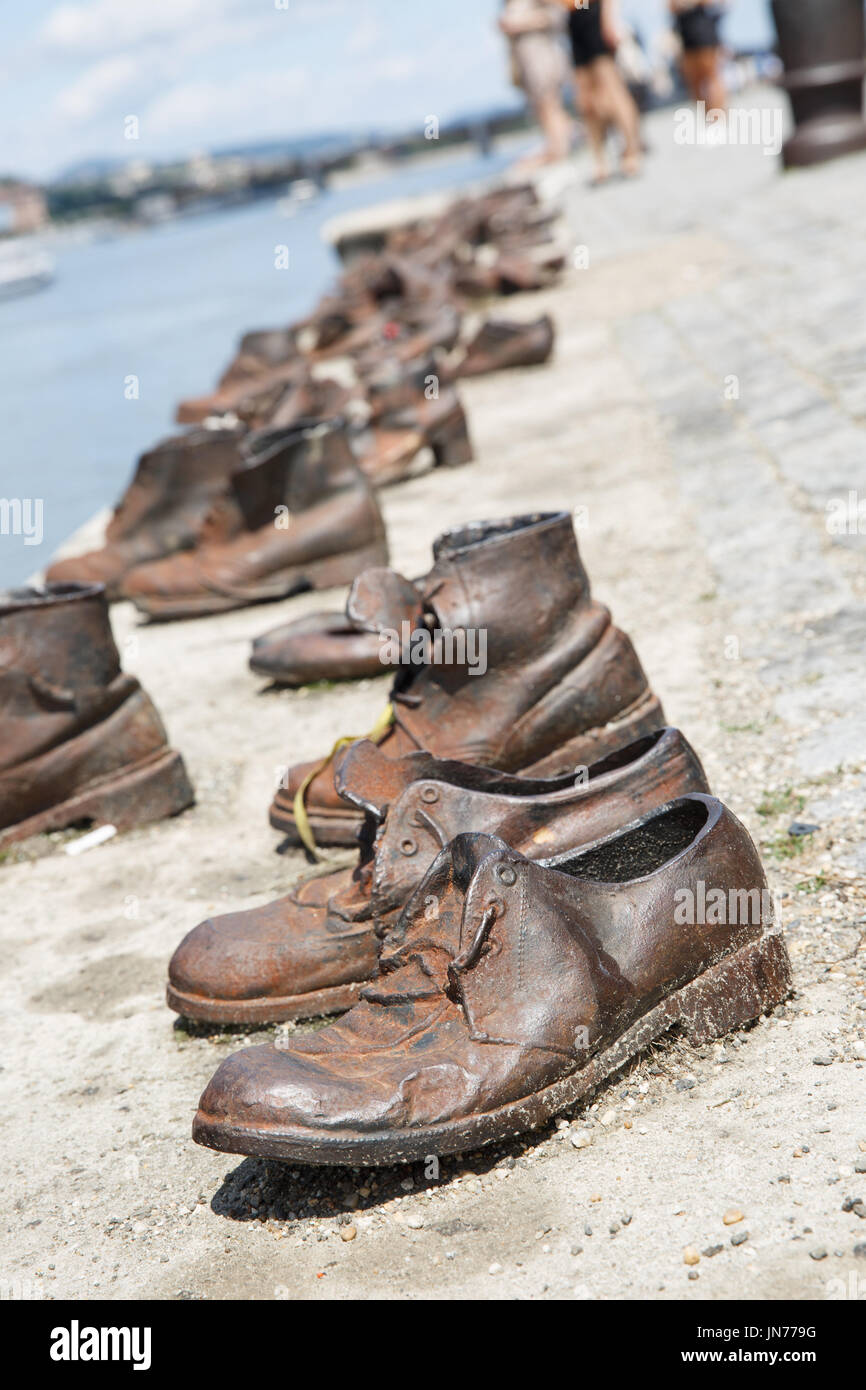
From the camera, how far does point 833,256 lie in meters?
7.34

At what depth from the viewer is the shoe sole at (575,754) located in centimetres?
272

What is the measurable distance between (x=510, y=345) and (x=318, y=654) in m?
4.35

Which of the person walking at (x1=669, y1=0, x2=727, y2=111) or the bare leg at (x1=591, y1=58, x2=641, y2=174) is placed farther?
the person walking at (x1=669, y1=0, x2=727, y2=111)

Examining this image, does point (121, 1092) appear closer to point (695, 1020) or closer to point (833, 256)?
point (695, 1020)

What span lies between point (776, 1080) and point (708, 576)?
220cm

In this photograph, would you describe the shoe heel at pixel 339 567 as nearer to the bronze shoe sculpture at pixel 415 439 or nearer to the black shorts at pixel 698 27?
the bronze shoe sculpture at pixel 415 439

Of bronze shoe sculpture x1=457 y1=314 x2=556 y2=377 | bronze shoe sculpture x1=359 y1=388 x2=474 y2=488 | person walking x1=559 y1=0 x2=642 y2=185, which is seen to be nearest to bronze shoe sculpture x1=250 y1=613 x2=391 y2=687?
bronze shoe sculpture x1=359 y1=388 x2=474 y2=488

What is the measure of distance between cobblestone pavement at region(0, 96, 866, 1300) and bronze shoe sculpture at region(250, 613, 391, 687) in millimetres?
66

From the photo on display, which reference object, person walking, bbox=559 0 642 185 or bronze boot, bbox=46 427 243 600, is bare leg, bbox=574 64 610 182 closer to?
person walking, bbox=559 0 642 185

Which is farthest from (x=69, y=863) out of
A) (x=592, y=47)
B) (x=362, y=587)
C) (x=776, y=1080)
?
(x=592, y=47)

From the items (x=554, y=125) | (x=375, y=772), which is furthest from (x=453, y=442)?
(x=554, y=125)

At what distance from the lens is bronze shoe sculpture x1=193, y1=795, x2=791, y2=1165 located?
1.73 m

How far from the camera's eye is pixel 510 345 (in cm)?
759

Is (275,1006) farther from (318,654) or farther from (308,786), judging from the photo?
(318,654)
